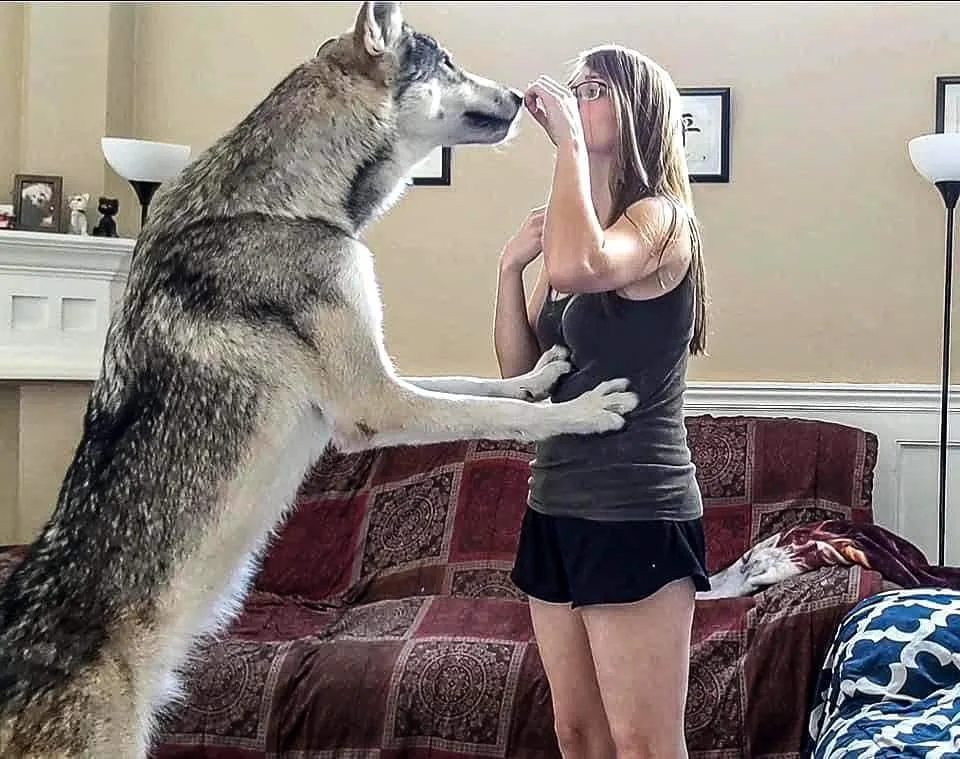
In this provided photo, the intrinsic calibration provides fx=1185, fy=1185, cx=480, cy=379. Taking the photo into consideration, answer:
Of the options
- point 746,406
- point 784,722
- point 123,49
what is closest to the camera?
point 784,722

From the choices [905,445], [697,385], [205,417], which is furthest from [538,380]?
[905,445]

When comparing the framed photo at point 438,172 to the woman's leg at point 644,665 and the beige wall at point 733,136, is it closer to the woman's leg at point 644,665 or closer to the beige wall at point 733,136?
the beige wall at point 733,136

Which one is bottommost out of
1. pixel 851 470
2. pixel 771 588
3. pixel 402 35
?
pixel 771 588

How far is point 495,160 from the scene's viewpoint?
4141 millimetres

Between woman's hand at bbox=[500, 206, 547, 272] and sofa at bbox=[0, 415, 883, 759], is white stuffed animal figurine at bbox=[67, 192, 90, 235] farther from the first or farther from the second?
woman's hand at bbox=[500, 206, 547, 272]

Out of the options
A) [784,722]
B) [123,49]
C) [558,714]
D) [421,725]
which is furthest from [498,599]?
[123,49]

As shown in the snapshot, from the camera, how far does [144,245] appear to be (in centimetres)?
179

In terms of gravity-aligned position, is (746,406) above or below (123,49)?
below

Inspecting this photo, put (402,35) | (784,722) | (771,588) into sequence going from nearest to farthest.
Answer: (402,35) < (784,722) < (771,588)

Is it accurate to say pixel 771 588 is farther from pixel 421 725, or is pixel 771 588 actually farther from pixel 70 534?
pixel 70 534

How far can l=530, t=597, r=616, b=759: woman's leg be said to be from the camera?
1831mm

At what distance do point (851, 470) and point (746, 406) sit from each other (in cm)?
55

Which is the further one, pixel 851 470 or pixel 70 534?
pixel 851 470

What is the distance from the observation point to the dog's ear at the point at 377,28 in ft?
5.79
